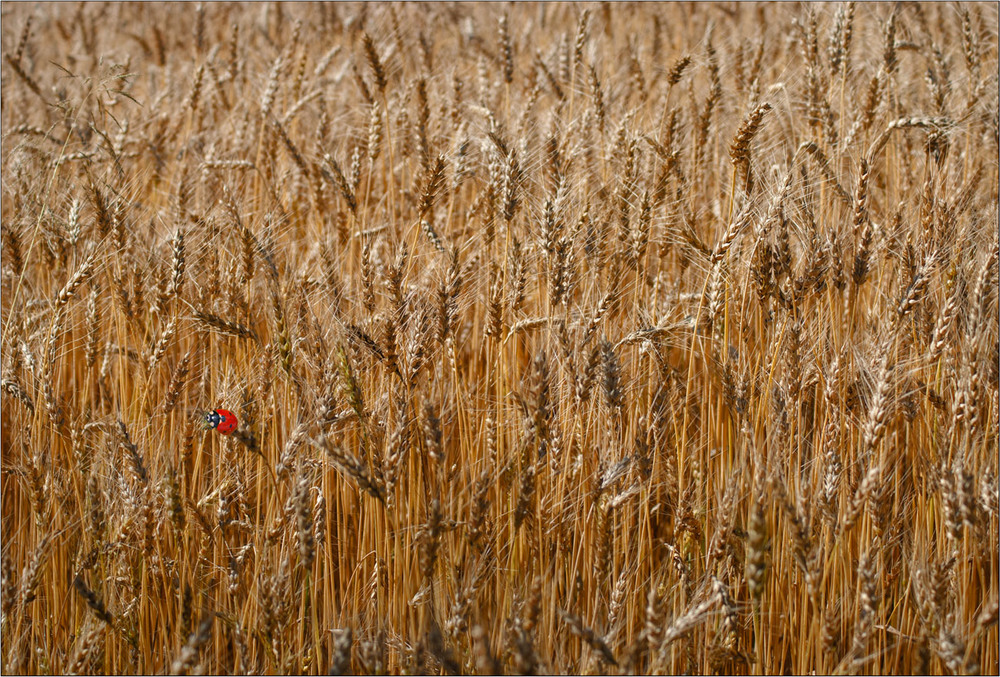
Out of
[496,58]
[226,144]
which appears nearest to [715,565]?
[226,144]

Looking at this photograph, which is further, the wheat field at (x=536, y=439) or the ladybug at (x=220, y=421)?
the ladybug at (x=220, y=421)

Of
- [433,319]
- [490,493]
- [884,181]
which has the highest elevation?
[884,181]

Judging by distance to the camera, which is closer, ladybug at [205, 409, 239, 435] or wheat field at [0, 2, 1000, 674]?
wheat field at [0, 2, 1000, 674]

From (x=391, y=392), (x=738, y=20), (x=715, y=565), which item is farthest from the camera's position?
(x=738, y=20)

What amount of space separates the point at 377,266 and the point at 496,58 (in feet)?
6.39

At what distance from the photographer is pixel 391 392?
1431 millimetres

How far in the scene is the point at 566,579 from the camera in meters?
1.51

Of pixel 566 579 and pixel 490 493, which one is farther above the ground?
pixel 490 493

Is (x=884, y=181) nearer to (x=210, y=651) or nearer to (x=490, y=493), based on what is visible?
(x=490, y=493)

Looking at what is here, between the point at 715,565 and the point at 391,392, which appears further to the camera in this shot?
the point at 391,392

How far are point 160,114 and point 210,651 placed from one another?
2.82 meters

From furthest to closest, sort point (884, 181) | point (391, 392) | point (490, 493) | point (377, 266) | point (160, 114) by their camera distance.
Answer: point (160, 114), point (884, 181), point (377, 266), point (490, 493), point (391, 392)

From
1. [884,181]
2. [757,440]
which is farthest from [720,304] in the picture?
[884,181]

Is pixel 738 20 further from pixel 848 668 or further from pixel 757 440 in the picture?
pixel 848 668
